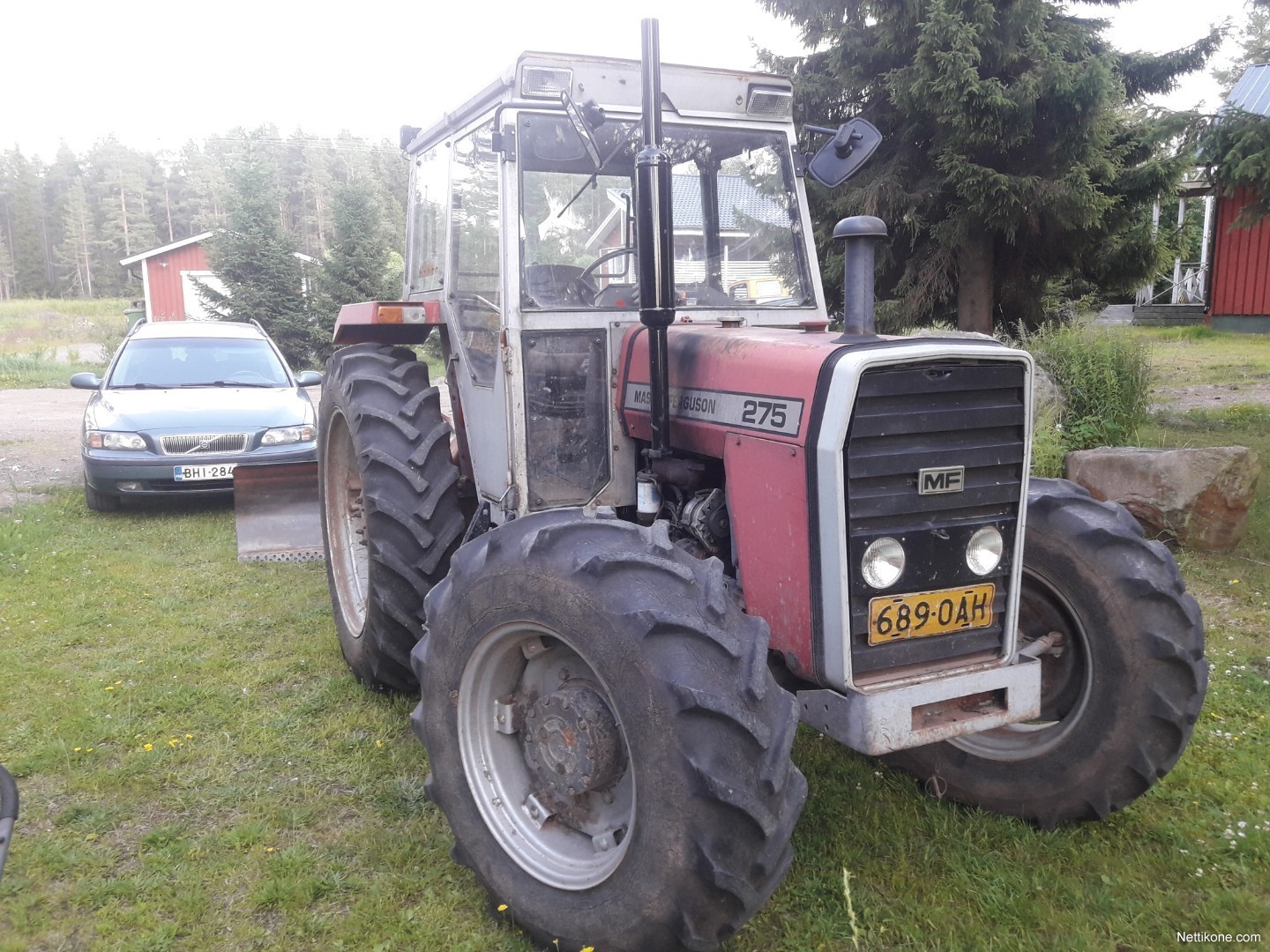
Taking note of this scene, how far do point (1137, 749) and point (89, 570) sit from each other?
20.3 ft

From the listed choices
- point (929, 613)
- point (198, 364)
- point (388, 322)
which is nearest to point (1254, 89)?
point (198, 364)

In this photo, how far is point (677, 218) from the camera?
376 centimetres

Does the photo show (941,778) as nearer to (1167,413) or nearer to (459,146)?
(459,146)

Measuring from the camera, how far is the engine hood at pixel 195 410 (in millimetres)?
7898

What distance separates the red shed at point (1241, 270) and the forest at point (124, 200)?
51885 mm

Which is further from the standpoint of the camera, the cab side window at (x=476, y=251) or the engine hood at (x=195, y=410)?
the engine hood at (x=195, y=410)

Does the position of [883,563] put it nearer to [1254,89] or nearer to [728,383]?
[728,383]

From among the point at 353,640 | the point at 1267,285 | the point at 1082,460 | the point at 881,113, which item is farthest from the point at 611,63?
the point at 1267,285

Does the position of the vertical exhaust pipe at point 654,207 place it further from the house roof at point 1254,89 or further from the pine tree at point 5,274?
the pine tree at point 5,274

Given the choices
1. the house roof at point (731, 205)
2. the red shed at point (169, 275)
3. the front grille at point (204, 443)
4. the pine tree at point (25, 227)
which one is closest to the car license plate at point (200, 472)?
the front grille at point (204, 443)

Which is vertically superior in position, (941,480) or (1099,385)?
(941,480)

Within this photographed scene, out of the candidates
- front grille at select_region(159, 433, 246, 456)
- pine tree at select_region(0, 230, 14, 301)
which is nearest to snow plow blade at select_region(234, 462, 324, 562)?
front grille at select_region(159, 433, 246, 456)

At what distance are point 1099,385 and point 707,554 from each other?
6.58m

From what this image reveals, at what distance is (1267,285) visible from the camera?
20547 millimetres
